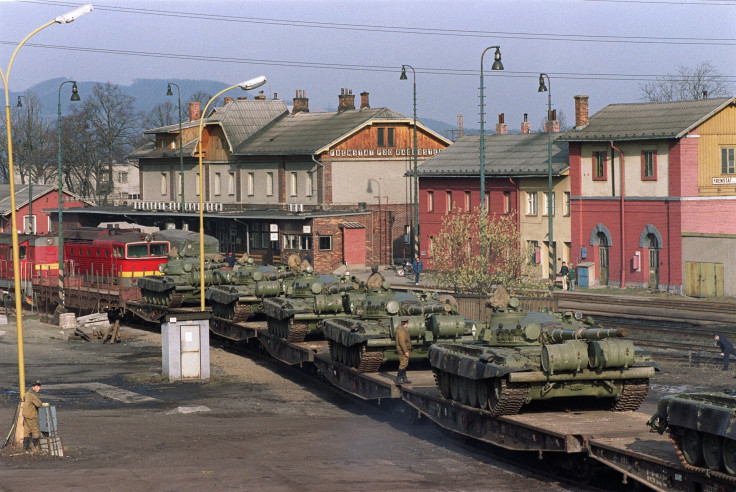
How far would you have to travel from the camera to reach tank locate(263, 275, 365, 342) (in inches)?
1172

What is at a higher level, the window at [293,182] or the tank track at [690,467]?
the window at [293,182]

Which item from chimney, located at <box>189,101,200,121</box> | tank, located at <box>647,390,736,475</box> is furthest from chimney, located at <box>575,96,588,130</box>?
tank, located at <box>647,390,736,475</box>

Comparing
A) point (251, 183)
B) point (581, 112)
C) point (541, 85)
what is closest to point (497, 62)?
point (541, 85)

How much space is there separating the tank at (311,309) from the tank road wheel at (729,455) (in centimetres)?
1563

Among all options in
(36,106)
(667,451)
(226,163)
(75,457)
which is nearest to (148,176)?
(226,163)

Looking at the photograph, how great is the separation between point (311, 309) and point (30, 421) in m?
11.3

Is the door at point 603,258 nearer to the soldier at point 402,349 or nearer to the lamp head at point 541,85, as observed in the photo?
the lamp head at point 541,85

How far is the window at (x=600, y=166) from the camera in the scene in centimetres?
5297

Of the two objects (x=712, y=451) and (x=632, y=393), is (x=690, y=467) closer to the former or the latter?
(x=712, y=451)

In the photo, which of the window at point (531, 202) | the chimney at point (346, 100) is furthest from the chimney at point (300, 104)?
the window at point (531, 202)

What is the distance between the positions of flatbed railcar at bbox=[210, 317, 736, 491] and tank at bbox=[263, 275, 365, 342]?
477 cm

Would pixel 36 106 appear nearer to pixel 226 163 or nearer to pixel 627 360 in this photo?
pixel 226 163

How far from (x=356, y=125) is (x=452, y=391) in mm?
49327

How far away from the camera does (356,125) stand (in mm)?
68750
